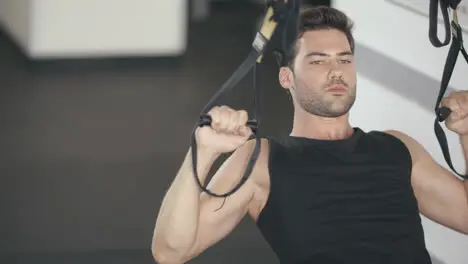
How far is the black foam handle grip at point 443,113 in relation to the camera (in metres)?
1.62

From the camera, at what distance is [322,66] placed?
1.61 metres

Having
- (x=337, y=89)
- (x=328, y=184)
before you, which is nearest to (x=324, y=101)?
(x=337, y=89)

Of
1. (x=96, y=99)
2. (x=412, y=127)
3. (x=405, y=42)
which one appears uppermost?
(x=405, y=42)

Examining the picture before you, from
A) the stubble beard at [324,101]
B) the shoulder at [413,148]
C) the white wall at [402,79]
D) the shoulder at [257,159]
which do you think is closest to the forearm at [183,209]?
the shoulder at [257,159]

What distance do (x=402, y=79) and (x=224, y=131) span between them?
93 centimetres

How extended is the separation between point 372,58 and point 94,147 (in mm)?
1844

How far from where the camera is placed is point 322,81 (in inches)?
62.9

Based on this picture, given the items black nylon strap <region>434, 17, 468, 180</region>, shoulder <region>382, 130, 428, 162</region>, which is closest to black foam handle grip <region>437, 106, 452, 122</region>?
black nylon strap <region>434, 17, 468, 180</region>

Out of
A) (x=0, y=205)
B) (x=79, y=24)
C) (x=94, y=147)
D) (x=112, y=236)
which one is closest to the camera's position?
(x=112, y=236)

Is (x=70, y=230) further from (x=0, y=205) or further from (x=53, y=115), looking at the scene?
(x=53, y=115)

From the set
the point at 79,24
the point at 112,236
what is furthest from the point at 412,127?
the point at 79,24

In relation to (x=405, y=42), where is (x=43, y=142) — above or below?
below

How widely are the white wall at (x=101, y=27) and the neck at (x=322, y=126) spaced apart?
3302 mm

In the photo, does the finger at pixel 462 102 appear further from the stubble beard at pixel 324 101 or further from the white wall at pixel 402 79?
the white wall at pixel 402 79
